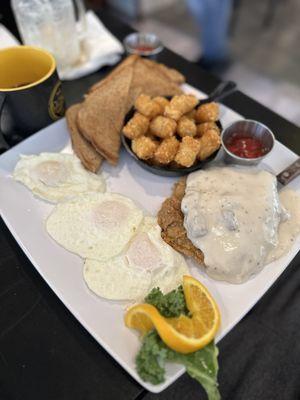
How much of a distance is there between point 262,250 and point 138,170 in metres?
0.75

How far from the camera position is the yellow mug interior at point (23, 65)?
1827 millimetres

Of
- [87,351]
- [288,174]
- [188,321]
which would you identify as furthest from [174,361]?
[288,174]

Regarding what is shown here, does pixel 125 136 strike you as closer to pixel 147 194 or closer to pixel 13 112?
pixel 147 194

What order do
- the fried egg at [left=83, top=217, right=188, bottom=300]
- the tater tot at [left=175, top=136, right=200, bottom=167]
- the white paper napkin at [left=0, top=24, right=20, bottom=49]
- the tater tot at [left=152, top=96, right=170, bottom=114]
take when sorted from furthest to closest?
the white paper napkin at [left=0, top=24, right=20, bottom=49], the tater tot at [left=152, top=96, right=170, bottom=114], the tater tot at [left=175, top=136, right=200, bottom=167], the fried egg at [left=83, top=217, right=188, bottom=300]

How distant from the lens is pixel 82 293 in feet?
4.61

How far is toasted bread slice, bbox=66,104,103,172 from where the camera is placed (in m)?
1.83

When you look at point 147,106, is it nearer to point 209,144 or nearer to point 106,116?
point 106,116

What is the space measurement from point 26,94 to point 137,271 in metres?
0.97

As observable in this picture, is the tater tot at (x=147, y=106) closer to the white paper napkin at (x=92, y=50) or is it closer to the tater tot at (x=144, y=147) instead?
the tater tot at (x=144, y=147)

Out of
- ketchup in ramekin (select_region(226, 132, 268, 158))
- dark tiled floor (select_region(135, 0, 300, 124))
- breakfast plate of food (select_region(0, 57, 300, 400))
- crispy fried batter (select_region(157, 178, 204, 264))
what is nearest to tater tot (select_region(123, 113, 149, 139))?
breakfast plate of food (select_region(0, 57, 300, 400))

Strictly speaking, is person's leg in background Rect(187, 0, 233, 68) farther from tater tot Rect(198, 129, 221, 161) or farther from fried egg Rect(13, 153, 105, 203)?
fried egg Rect(13, 153, 105, 203)

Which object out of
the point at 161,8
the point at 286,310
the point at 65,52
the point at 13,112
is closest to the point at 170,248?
the point at 286,310

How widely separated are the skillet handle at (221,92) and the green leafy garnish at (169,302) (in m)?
1.18

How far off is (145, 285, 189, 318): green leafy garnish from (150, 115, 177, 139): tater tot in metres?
0.83
